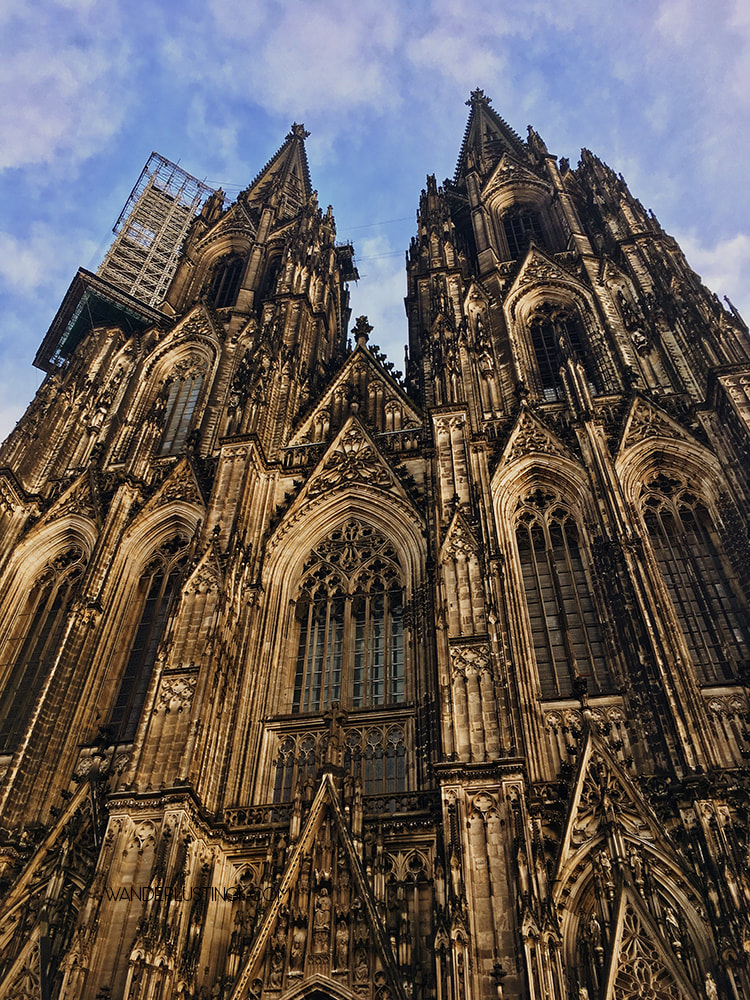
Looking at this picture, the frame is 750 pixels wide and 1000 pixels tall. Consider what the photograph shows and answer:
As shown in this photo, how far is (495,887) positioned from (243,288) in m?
24.7

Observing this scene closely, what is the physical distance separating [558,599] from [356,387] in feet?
33.7

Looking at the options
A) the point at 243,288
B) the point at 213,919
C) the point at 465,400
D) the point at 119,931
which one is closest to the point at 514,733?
the point at 213,919

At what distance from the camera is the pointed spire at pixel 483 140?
122ft

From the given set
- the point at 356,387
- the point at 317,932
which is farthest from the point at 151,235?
the point at 317,932

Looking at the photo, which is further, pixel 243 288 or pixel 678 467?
pixel 243 288

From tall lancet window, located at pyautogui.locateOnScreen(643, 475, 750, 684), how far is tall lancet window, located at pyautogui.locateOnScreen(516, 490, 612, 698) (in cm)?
169

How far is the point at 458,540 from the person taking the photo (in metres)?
17.2

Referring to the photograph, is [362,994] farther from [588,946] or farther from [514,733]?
[514,733]

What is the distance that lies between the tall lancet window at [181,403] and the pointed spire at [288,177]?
13.1 m

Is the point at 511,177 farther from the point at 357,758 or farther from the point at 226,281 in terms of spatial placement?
the point at 357,758

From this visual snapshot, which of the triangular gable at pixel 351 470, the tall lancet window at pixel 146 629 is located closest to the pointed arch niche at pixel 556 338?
the triangular gable at pixel 351 470

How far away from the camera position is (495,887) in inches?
479

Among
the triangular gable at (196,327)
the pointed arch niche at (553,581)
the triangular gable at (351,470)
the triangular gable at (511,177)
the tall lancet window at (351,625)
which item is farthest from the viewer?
the triangular gable at (511,177)

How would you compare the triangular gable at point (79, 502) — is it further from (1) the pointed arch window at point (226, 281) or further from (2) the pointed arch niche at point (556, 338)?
(2) the pointed arch niche at point (556, 338)
